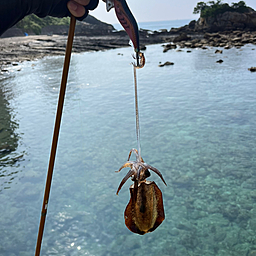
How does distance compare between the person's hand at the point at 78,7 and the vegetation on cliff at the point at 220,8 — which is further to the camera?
the vegetation on cliff at the point at 220,8

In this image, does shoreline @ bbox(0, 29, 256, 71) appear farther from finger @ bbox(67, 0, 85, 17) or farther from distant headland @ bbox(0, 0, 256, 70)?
finger @ bbox(67, 0, 85, 17)

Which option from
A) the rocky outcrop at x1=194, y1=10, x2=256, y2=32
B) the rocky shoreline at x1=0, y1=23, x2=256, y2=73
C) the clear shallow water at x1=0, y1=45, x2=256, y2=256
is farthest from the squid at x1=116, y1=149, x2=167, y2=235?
the rocky outcrop at x1=194, y1=10, x2=256, y2=32

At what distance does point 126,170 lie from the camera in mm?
4566

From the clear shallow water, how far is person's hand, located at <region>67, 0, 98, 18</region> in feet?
7.60

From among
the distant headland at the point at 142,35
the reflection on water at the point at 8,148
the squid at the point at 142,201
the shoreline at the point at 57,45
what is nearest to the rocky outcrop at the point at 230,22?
the distant headland at the point at 142,35

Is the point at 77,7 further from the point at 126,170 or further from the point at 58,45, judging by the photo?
the point at 58,45

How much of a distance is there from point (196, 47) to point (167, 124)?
16.3 meters

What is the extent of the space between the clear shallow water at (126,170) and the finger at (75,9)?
91.2 inches

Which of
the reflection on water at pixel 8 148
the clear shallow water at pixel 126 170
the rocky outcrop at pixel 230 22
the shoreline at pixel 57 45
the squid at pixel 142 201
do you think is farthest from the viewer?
the rocky outcrop at pixel 230 22

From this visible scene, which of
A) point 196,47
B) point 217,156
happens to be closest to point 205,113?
point 217,156

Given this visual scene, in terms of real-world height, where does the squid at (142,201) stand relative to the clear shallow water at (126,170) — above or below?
above

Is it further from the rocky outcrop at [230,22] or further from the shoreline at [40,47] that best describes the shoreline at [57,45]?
the rocky outcrop at [230,22]

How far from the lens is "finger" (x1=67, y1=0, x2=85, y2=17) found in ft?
4.92

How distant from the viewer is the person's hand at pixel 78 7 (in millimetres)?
1489
